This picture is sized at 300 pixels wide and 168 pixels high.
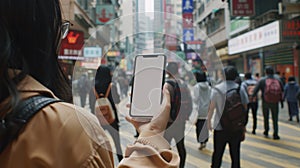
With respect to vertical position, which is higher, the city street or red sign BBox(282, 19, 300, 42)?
red sign BBox(282, 19, 300, 42)

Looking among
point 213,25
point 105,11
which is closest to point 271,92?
point 105,11

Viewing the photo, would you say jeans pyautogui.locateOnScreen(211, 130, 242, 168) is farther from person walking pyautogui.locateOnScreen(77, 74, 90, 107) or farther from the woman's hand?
the woman's hand

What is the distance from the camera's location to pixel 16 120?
715mm

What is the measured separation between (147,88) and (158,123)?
0.39ft

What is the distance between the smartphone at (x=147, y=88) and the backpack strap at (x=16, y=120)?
0.35 meters

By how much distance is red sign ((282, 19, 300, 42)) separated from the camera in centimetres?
1246

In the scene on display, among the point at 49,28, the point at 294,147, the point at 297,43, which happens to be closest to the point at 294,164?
the point at 294,147

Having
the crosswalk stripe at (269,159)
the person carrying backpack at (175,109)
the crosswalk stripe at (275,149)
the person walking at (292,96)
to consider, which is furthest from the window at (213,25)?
the person carrying backpack at (175,109)

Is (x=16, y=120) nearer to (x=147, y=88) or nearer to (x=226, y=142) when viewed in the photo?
(x=147, y=88)

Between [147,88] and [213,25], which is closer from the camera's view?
[147,88]

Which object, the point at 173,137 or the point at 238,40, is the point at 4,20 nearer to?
the point at 173,137

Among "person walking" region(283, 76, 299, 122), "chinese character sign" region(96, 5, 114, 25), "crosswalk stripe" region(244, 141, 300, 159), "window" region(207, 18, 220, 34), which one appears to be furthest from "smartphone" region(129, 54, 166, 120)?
"window" region(207, 18, 220, 34)

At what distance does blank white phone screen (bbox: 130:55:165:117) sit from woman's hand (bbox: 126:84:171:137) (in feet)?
0.07

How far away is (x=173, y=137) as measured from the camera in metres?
1.06
